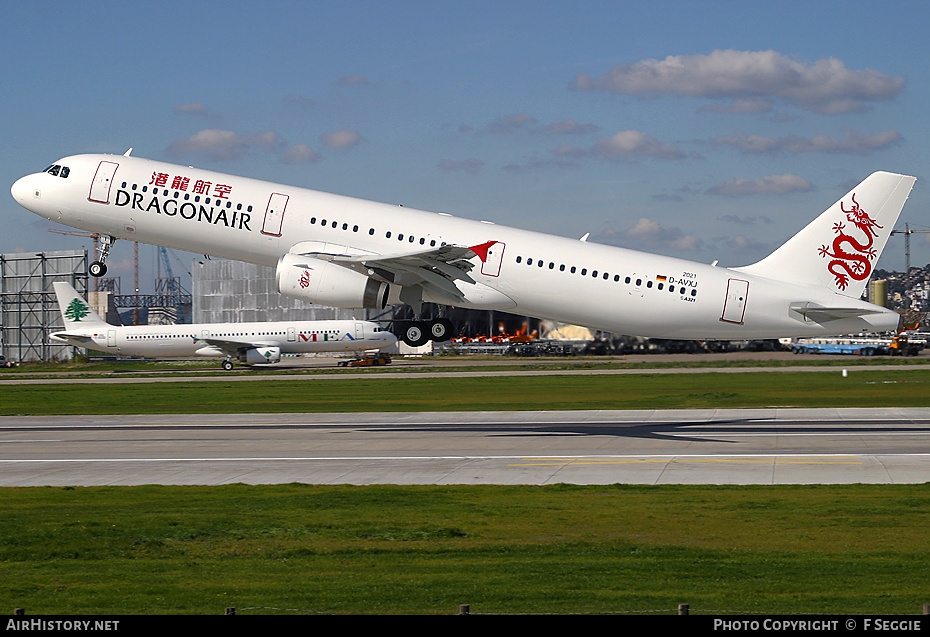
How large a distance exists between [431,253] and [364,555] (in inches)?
667

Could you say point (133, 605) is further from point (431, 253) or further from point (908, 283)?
point (908, 283)

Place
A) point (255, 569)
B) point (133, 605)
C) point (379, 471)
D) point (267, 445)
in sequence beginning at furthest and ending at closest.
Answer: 1. point (267, 445)
2. point (379, 471)
3. point (255, 569)
4. point (133, 605)

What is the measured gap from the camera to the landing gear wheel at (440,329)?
40406 millimetres

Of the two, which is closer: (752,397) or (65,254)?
(752,397)

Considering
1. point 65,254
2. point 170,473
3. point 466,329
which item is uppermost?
point 65,254

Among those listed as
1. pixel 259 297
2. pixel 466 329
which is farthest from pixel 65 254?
pixel 466 329

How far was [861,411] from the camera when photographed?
50.4 meters

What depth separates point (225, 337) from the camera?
11194cm

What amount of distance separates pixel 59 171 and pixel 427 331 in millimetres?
14973

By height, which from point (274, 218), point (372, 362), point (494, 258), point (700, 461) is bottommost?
point (700, 461)

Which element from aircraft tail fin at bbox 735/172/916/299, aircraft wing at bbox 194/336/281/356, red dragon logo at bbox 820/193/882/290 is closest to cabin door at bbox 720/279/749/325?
aircraft tail fin at bbox 735/172/916/299

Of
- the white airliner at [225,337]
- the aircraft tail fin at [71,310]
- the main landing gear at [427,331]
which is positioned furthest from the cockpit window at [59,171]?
the aircraft tail fin at [71,310]

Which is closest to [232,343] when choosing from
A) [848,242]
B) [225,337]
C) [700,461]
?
[225,337]

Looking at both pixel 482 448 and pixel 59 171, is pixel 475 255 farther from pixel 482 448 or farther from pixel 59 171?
pixel 59 171
